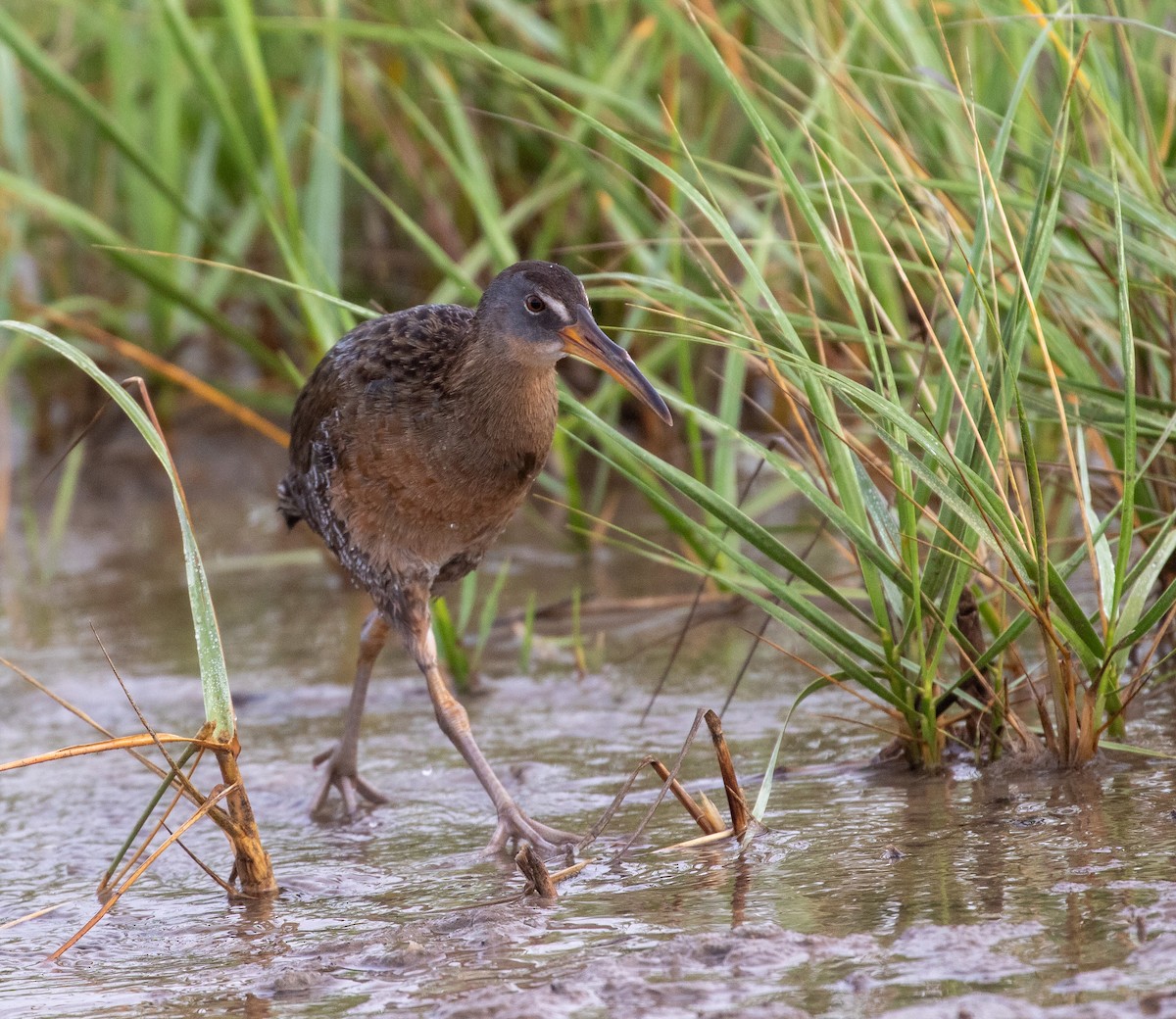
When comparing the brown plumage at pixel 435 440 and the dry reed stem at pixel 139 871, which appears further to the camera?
the brown plumage at pixel 435 440

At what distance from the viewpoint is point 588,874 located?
2.76 m

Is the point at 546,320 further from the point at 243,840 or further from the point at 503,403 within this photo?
the point at 243,840

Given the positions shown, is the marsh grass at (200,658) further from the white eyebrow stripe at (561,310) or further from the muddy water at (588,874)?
the white eyebrow stripe at (561,310)

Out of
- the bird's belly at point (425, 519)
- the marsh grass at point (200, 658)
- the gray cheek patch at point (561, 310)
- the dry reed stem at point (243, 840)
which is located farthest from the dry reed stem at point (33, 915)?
the gray cheek patch at point (561, 310)

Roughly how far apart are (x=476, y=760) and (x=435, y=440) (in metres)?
0.65

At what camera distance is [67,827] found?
135 inches

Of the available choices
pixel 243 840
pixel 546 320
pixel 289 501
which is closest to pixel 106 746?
pixel 243 840

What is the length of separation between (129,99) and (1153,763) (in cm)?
475

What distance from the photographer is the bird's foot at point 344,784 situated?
11.6 feet

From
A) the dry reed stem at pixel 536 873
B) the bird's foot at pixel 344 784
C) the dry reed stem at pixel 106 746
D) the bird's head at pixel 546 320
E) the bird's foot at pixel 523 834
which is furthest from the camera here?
the bird's foot at pixel 344 784

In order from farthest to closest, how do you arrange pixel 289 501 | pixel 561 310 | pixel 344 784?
pixel 289 501 < pixel 344 784 < pixel 561 310

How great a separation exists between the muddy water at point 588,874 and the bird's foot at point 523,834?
0.19 feet

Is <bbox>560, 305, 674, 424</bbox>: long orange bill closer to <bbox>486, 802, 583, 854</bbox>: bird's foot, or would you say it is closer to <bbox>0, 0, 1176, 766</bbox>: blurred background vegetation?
<bbox>0, 0, 1176, 766</bbox>: blurred background vegetation

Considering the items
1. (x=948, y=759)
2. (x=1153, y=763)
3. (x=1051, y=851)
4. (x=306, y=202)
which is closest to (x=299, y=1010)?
(x=1051, y=851)
